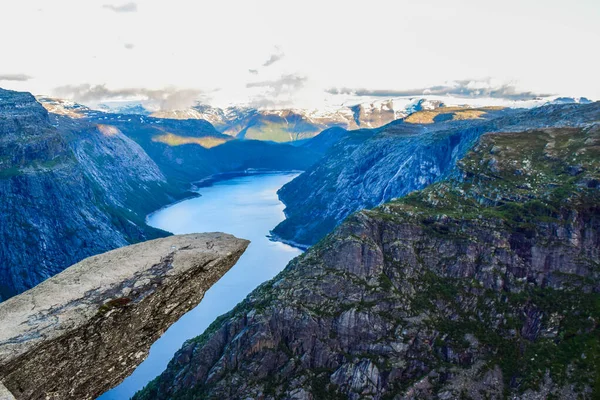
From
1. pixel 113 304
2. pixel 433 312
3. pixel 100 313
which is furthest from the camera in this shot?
pixel 433 312

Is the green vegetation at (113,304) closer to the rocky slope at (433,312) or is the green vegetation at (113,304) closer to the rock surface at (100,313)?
the rock surface at (100,313)

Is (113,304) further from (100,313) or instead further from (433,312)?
(433,312)

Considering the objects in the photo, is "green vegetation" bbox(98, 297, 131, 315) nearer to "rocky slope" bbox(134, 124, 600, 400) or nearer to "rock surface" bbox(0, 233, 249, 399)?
"rock surface" bbox(0, 233, 249, 399)

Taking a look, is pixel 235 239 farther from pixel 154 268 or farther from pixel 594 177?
pixel 594 177

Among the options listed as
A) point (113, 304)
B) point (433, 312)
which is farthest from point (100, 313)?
point (433, 312)

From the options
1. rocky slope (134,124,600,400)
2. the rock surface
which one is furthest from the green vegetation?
rocky slope (134,124,600,400)

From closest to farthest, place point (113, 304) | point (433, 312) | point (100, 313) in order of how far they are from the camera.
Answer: point (100, 313) < point (113, 304) < point (433, 312)

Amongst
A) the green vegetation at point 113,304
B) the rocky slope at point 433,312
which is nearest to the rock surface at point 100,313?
the green vegetation at point 113,304
